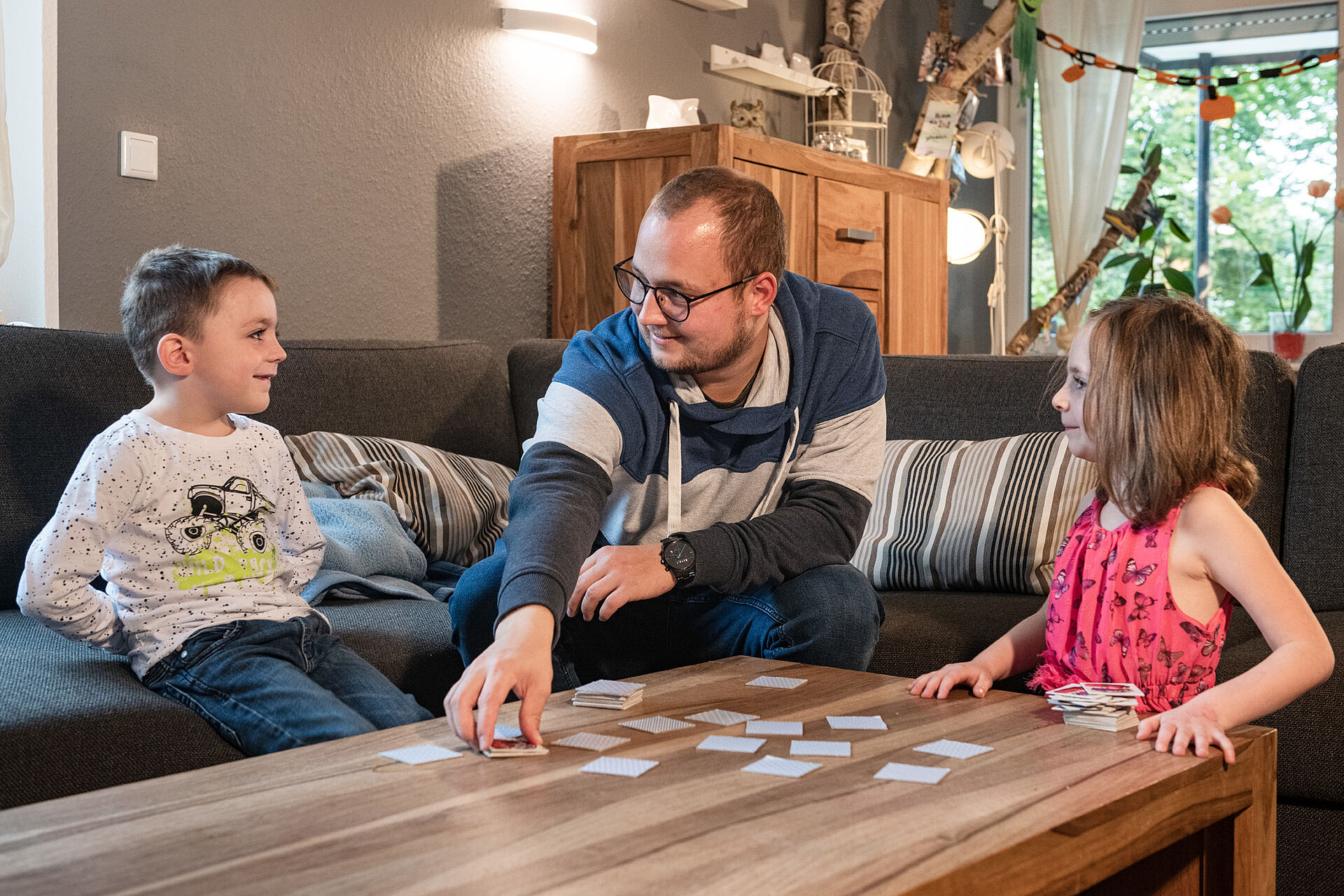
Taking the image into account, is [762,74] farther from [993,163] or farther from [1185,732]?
[1185,732]

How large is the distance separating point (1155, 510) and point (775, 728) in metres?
0.56

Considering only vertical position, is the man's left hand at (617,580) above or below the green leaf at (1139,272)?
below

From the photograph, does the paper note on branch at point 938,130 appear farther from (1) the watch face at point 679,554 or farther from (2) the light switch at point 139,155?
(1) the watch face at point 679,554

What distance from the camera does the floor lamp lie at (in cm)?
524

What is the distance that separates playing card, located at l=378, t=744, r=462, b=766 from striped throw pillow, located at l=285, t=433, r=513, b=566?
1.13 meters

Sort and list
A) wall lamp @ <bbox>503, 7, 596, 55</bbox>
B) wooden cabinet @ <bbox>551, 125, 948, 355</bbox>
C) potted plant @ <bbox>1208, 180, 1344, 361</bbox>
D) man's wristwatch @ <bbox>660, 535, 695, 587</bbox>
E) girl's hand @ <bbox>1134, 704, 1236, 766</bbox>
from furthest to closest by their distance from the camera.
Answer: potted plant @ <bbox>1208, 180, 1344, 361</bbox>, wall lamp @ <bbox>503, 7, 596, 55</bbox>, wooden cabinet @ <bbox>551, 125, 948, 355</bbox>, man's wristwatch @ <bbox>660, 535, 695, 587</bbox>, girl's hand @ <bbox>1134, 704, 1236, 766</bbox>

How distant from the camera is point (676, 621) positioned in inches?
67.0

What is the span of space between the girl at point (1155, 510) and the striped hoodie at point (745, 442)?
1.07 ft

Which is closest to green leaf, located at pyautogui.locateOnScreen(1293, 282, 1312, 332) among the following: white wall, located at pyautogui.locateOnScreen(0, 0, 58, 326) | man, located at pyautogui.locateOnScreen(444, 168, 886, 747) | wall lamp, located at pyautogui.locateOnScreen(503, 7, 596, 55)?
wall lamp, located at pyautogui.locateOnScreen(503, 7, 596, 55)

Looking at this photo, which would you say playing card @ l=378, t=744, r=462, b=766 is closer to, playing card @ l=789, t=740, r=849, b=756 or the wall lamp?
playing card @ l=789, t=740, r=849, b=756

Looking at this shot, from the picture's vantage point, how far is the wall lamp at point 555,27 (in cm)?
359

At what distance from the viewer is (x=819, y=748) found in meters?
1.09

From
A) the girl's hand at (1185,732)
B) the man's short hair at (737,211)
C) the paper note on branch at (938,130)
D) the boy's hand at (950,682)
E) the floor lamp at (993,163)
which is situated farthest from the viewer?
the floor lamp at (993,163)

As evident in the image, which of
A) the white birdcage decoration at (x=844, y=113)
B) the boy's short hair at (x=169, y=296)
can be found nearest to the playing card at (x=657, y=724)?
the boy's short hair at (x=169, y=296)
